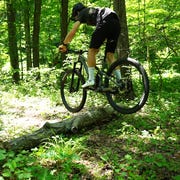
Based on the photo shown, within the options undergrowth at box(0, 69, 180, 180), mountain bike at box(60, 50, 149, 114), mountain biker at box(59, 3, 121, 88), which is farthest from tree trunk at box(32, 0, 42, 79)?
undergrowth at box(0, 69, 180, 180)

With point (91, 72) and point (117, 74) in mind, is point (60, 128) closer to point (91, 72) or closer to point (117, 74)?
point (91, 72)

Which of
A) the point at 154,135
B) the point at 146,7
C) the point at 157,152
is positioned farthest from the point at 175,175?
the point at 146,7

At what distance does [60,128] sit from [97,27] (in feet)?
6.50

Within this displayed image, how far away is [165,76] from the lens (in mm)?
12234

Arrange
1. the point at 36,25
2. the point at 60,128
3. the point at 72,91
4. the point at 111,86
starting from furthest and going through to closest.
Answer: the point at 36,25 < the point at 72,91 < the point at 111,86 < the point at 60,128

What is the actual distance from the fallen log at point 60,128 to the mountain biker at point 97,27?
65cm

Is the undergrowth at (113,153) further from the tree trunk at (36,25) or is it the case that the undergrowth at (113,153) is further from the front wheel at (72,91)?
the tree trunk at (36,25)

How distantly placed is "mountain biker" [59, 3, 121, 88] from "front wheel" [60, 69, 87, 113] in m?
0.88

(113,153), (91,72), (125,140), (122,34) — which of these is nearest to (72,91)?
(91,72)

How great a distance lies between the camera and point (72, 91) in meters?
7.39

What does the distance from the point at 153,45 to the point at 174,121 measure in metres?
2.55

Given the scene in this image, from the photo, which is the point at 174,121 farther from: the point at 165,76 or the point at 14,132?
the point at 165,76

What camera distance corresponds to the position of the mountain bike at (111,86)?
5.80 meters

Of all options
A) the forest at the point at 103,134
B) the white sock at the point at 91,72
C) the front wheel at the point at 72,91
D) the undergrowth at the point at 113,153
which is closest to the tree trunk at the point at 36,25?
the forest at the point at 103,134
